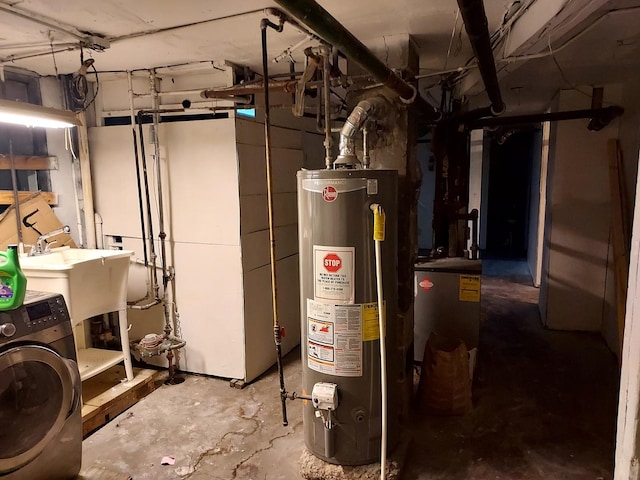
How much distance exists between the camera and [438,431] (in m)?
2.61

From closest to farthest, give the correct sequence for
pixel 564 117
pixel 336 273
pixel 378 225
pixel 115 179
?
pixel 378 225, pixel 336 273, pixel 115 179, pixel 564 117

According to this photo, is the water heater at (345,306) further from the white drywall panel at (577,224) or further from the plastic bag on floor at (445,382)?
the white drywall panel at (577,224)

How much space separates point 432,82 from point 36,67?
3.26 metres

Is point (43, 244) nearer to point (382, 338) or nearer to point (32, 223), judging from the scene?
point (32, 223)

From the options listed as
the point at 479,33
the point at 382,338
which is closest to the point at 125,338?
the point at 382,338

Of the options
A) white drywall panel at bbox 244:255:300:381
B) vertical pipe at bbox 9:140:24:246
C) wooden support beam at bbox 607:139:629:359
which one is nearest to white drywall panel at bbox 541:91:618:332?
wooden support beam at bbox 607:139:629:359

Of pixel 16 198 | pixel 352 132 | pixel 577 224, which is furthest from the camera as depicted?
pixel 577 224

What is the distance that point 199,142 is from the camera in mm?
3086

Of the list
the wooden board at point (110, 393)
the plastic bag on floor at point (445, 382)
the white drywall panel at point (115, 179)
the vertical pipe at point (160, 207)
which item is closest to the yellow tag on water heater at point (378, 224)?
the plastic bag on floor at point (445, 382)

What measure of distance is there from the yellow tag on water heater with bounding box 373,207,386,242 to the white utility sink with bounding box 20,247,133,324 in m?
1.81

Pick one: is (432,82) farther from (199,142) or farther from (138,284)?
(138,284)

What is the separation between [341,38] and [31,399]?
2093mm

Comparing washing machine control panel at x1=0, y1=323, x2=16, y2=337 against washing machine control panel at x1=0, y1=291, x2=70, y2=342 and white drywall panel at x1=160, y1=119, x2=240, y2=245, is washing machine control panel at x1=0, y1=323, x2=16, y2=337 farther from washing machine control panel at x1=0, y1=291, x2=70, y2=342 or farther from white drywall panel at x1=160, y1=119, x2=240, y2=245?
white drywall panel at x1=160, y1=119, x2=240, y2=245

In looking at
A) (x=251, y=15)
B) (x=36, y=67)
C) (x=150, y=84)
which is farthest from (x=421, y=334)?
(x=36, y=67)
